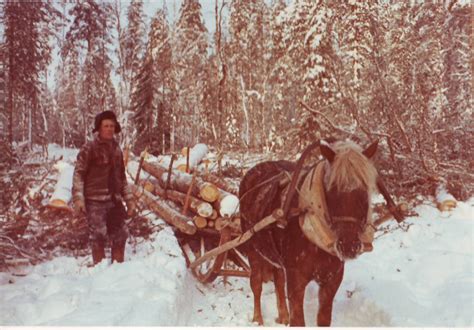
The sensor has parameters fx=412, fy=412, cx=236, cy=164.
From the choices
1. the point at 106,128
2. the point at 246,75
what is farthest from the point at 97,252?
the point at 246,75

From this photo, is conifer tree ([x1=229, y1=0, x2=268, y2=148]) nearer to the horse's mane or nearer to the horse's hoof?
the horse's mane

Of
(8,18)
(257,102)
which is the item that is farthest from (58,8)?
(257,102)

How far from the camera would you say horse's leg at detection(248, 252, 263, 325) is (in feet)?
13.1

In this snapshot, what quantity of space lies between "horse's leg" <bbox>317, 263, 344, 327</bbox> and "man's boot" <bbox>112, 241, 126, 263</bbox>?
6.93ft

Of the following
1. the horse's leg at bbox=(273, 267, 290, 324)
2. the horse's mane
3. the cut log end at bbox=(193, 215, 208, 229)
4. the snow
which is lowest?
the horse's leg at bbox=(273, 267, 290, 324)

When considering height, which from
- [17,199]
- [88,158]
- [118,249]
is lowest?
[118,249]

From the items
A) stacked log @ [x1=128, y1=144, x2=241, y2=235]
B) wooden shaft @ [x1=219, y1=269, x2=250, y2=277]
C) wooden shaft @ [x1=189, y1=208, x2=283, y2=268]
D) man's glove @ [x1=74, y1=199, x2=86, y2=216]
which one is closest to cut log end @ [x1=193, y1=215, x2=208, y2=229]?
stacked log @ [x1=128, y1=144, x2=241, y2=235]

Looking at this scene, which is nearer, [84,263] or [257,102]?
[84,263]

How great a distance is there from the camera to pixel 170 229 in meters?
5.01

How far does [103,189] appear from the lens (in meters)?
4.32

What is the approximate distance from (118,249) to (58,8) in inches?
104

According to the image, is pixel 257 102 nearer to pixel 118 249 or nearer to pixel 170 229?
pixel 170 229

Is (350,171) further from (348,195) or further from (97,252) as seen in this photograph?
(97,252)

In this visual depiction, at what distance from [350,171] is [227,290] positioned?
8.23ft
